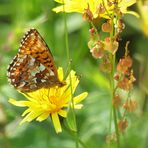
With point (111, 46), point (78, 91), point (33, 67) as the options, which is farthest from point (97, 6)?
point (78, 91)

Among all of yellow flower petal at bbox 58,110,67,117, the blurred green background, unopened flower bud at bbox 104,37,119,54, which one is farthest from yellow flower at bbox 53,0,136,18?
the blurred green background

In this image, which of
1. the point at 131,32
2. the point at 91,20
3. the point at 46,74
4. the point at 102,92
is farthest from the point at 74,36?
the point at 91,20

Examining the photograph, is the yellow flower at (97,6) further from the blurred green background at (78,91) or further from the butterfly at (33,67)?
the blurred green background at (78,91)

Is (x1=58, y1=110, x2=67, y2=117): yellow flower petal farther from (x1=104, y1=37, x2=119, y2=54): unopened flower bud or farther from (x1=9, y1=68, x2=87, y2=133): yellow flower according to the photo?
(x1=104, y1=37, x2=119, y2=54): unopened flower bud

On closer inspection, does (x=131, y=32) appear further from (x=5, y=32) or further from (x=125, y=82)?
(x=125, y=82)

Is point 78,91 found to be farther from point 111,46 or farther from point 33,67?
point 111,46
